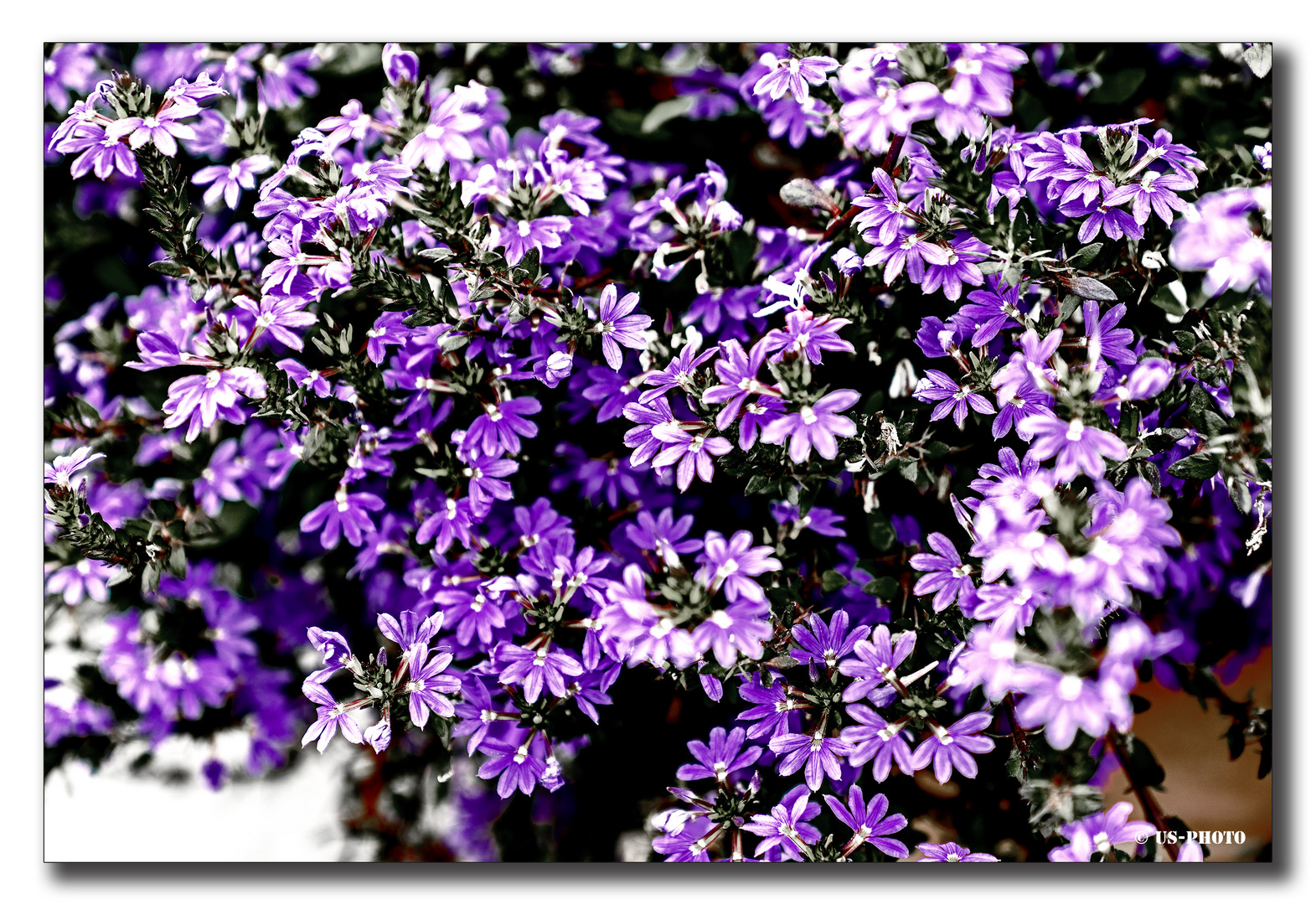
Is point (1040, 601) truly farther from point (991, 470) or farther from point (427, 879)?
point (427, 879)

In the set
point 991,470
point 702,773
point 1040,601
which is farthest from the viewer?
point 702,773

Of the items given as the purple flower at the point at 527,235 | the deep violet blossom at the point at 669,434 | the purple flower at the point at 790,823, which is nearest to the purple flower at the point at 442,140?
the deep violet blossom at the point at 669,434

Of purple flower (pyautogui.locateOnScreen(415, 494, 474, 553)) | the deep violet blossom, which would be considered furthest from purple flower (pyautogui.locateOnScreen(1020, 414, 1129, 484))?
purple flower (pyautogui.locateOnScreen(415, 494, 474, 553))

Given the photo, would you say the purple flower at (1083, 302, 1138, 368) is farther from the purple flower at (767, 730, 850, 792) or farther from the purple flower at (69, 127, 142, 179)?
the purple flower at (69, 127, 142, 179)

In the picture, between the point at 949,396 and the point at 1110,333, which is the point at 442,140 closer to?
the point at 949,396

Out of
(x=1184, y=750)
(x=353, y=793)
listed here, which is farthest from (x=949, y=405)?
(x=353, y=793)
